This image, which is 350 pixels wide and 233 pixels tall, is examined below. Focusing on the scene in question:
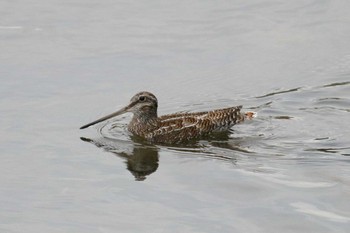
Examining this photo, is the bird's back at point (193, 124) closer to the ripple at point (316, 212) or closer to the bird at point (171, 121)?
the bird at point (171, 121)

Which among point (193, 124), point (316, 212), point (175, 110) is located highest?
point (175, 110)

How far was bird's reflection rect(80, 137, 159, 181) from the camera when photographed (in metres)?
15.0

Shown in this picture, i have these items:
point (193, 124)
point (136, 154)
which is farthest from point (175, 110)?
point (136, 154)

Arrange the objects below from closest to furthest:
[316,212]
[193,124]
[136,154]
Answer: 1. [316,212]
2. [136,154]
3. [193,124]

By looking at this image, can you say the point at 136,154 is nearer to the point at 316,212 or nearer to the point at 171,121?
the point at 171,121

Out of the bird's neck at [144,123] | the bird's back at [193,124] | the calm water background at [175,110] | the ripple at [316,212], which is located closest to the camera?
the ripple at [316,212]

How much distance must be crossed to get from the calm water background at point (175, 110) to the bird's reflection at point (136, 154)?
1.3 inches

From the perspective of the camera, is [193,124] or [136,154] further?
[193,124]

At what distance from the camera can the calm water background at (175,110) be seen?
13250 mm

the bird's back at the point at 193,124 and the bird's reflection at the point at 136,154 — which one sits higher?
the bird's back at the point at 193,124

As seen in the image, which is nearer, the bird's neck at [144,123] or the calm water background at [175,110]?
the calm water background at [175,110]

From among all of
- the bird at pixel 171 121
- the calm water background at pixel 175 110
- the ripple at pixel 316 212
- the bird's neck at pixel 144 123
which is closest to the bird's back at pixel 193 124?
the bird at pixel 171 121

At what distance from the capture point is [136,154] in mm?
16016

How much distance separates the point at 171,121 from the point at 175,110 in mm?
1141
